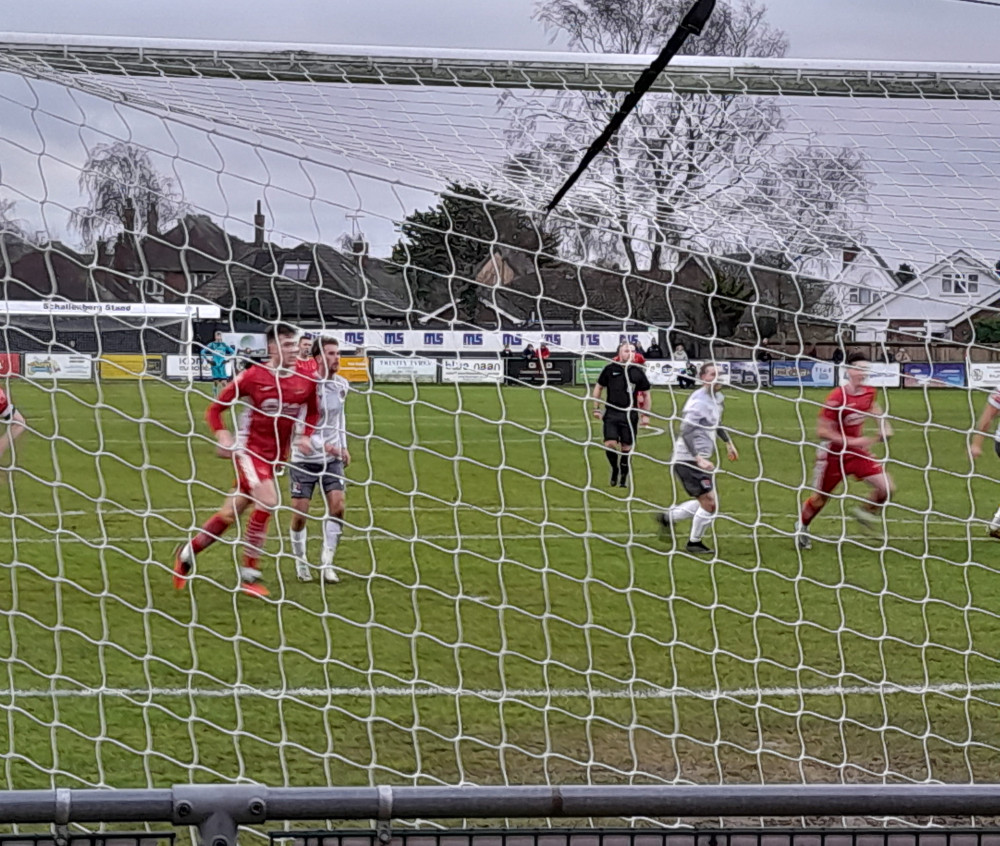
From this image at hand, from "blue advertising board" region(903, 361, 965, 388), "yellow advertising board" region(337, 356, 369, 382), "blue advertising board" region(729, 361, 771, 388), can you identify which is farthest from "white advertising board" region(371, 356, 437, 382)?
"blue advertising board" region(903, 361, 965, 388)

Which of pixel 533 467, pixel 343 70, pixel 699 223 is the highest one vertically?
pixel 343 70

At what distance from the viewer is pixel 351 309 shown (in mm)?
5320

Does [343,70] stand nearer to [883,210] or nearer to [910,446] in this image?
[883,210]

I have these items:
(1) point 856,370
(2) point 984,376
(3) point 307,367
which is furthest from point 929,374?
(3) point 307,367

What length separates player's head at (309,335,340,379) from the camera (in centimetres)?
645

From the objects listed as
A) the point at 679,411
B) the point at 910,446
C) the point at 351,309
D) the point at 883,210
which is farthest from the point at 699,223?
the point at 910,446

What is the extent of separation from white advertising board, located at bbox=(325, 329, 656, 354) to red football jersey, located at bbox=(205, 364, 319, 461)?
91 centimetres

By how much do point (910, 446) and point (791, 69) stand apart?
34.2ft

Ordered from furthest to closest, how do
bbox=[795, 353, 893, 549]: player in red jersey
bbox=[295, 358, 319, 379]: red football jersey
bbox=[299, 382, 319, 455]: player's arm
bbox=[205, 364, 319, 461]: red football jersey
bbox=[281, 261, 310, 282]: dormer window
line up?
1. bbox=[299, 382, 319, 455]: player's arm
2. bbox=[295, 358, 319, 379]: red football jersey
3. bbox=[205, 364, 319, 461]: red football jersey
4. bbox=[795, 353, 893, 549]: player in red jersey
5. bbox=[281, 261, 310, 282]: dormer window

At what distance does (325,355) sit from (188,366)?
112cm

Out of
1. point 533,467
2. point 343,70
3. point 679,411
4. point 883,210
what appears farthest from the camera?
point 533,467

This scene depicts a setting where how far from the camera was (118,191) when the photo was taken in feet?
15.3

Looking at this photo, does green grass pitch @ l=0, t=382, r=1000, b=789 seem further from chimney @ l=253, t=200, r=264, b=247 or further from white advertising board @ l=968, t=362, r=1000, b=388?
chimney @ l=253, t=200, r=264, b=247

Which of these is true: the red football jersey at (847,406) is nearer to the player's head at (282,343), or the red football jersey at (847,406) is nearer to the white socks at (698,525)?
the white socks at (698,525)
